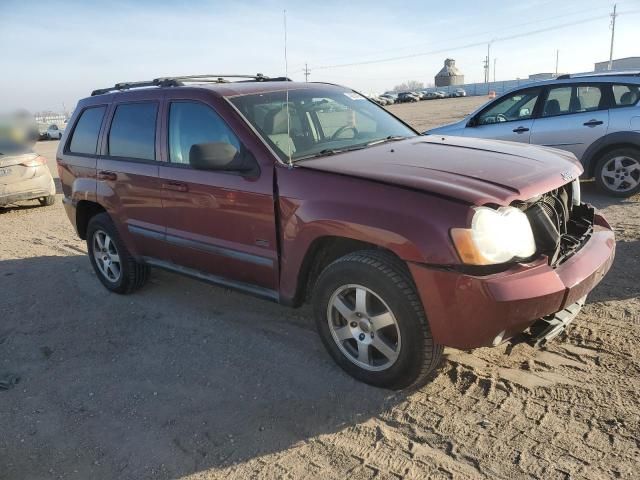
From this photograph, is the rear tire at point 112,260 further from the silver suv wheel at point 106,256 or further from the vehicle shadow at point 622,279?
the vehicle shadow at point 622,279

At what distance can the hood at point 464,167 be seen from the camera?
9.29 ft

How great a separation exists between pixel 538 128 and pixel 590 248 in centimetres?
496

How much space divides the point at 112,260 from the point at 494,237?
3.81 m

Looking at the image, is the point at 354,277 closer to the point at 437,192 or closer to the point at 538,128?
the point at 437,192

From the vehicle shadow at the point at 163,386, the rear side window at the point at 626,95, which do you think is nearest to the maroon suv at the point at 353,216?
the vehicle shadow at the point at 163,386

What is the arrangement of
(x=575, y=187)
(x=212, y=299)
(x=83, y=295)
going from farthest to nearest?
(x=83, y=295) → (x=212, y=299) → (x=575, y=187)

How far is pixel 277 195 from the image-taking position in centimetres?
340

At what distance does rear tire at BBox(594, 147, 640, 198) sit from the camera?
23.0 feet

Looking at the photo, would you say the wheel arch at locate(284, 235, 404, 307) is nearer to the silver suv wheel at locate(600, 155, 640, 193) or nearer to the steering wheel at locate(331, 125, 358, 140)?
the steering wheel at locate(331, 125, 358, 140)

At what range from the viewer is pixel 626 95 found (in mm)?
7082

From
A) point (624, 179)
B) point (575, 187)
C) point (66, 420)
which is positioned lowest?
point (66, 420)

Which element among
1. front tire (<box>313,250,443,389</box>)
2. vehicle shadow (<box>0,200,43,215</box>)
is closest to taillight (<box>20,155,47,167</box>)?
vehicle shadow (<box>0,200,43,215</box>)

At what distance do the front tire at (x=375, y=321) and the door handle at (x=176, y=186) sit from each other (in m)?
1.39

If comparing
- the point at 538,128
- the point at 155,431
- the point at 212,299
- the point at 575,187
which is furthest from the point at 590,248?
the point at 538,128
